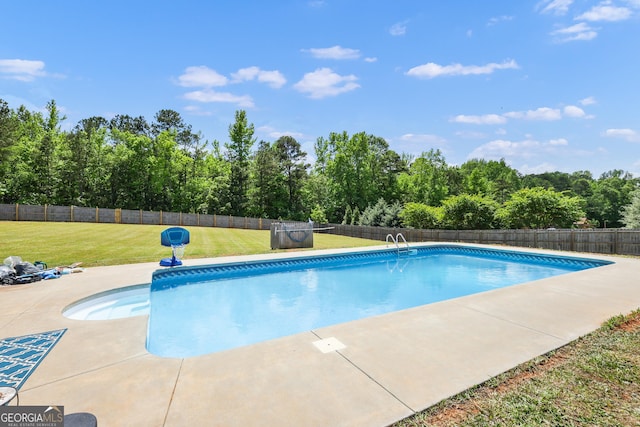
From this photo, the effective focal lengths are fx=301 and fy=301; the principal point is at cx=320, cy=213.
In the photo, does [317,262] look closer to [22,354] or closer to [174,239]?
[174,239]

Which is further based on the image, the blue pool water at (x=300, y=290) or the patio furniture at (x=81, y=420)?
the blue pool water at (x=300, y=290)

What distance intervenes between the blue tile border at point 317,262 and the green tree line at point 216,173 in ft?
28.4

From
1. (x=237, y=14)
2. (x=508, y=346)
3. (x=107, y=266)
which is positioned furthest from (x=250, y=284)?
(x=237, y=14)

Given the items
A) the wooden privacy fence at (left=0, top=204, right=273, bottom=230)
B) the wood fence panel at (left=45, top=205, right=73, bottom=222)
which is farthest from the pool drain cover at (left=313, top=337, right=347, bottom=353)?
the wood fence panel at (left=45, top=205, right=73, bottom=222)

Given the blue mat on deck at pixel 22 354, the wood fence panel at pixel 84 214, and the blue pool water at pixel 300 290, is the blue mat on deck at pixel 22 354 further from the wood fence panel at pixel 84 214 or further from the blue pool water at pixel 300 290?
the wood fence panel at pixel 84 214

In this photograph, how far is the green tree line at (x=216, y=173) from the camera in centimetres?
2648

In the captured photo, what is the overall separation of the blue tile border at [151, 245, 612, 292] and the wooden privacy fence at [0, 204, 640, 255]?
2934 mm

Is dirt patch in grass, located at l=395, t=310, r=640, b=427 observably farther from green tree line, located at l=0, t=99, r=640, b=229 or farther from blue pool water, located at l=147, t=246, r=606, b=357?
green tree line, located at l=0, t=99, r=640, b=229

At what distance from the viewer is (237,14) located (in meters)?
11.4

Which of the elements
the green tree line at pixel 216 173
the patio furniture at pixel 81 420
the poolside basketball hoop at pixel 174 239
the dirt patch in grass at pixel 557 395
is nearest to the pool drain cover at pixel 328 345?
the dirt patch in grass at pixel 557 395

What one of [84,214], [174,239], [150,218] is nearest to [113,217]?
[84,214]

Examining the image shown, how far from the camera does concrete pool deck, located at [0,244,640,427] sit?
7.04 ft

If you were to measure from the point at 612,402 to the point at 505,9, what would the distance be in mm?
11747

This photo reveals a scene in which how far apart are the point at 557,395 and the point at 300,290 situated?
19.3ft
